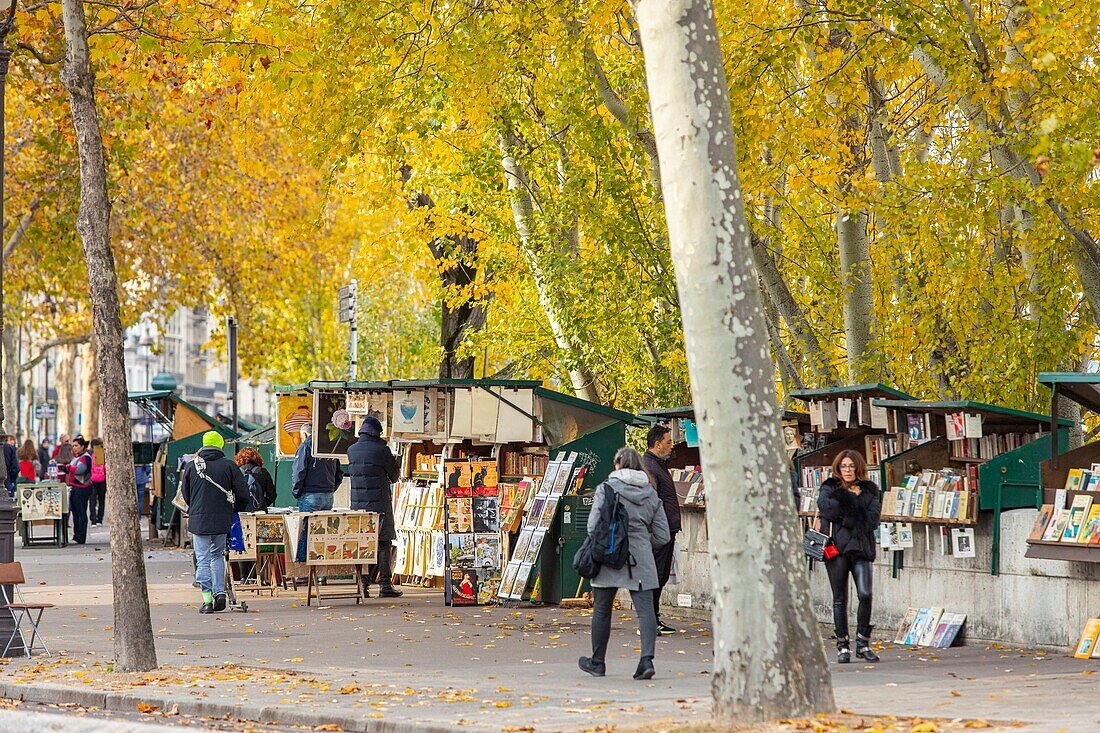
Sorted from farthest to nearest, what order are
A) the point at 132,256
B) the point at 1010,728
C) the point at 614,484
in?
the point at 132,256
the point at 614,484
the point at 1010,728

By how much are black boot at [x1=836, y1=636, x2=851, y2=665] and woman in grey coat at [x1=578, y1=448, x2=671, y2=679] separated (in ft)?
5.04

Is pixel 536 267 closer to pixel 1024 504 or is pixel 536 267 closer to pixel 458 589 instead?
pixel 458 589

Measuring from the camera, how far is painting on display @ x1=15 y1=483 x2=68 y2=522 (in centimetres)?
2700

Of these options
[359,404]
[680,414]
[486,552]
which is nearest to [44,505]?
[359,404]

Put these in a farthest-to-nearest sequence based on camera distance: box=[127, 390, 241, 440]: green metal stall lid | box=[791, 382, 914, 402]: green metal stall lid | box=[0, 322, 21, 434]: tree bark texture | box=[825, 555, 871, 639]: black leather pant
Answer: box=[0, 322, 21, 434]: tree bark texture < box=[127, 390, 241, 440]: green metal stall lid < box=[791, 382, 914, 402]: green metal stall lid < box=[825, 555, 871, 639]: black leather pant

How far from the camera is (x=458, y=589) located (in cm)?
1739

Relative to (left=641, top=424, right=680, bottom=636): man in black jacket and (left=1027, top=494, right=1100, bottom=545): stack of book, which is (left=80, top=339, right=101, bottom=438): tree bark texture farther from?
(left=1027, top=494, right=1100, bottom=545): stack of book

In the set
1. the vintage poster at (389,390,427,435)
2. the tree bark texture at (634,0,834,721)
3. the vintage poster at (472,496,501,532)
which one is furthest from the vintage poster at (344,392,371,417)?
the tree bark texture at (634,0,834,721)

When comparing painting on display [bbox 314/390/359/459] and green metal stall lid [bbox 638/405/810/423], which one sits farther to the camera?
painting on display [bbox 314/390/359/459]

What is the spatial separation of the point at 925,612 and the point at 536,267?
34.6 feet

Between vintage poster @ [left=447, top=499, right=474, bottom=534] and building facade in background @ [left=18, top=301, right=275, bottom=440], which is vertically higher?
building facade in background @ [left=18, top=301, right=275, bottom=440]

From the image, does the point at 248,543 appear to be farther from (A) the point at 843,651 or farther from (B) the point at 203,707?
(A) the point at 843,651

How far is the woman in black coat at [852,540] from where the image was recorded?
12.7 meters

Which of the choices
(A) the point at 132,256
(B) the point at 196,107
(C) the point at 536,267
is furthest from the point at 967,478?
(A) the point at 132,256
